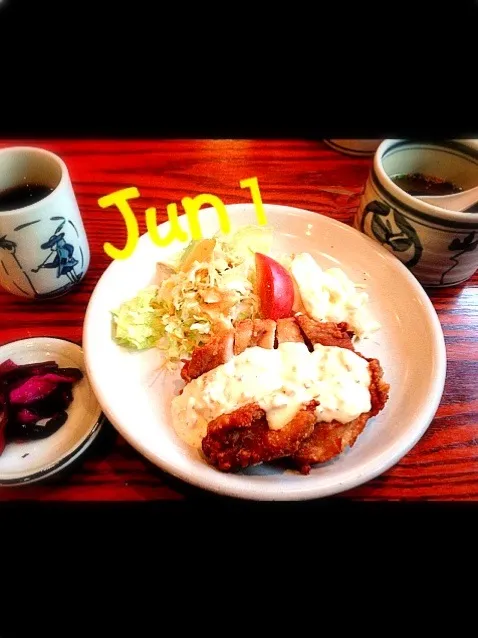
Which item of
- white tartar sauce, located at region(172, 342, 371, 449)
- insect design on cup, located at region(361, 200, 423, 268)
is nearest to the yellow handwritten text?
insect design on cup, located at region(361, 200, 423, 268)

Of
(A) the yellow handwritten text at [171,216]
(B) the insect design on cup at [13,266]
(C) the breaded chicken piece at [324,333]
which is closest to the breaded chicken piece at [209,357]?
(C) the breaded chicken piece at [324,333]

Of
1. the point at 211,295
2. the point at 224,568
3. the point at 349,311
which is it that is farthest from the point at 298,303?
the point at 224,568

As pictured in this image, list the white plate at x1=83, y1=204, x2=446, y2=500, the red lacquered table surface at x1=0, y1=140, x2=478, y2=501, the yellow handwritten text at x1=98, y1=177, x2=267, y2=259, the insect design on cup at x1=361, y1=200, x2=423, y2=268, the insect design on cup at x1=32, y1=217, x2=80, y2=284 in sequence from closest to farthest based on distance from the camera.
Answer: the white plate at x1=83, y1=204, x2=446, y2=500, the red lacquered table surface at x1=0, y1=140, x2=478, y2=501, the insect design on cup at x1=32, y1=217, x2=80, y2=284, the insect design on cup at x1=361, y1=200, x2=423, y2=268, the yellow handwritten text at x1=98, y1=177, x2=267, y2=259

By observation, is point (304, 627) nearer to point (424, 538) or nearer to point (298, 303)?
point (424, 538)

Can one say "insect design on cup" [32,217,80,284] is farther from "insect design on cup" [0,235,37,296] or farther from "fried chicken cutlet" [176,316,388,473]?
"fried chicken cutlet" [176,316,388,473]

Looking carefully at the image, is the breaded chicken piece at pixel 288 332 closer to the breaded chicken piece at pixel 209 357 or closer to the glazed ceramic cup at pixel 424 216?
the breaded chicken piece at pixel 209 357

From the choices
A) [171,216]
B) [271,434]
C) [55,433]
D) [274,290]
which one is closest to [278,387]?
[271,434]
